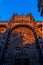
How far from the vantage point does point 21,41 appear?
2541 centimetres

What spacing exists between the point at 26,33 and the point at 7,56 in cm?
577

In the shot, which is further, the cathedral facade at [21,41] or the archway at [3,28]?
the archway at [3,28]

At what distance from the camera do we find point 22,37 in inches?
1037

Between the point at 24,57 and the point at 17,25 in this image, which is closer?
the point at 24,57

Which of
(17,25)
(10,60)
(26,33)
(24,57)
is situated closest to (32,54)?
(24,57)

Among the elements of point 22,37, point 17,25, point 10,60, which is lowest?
point 10,60

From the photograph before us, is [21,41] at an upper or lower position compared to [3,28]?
lower

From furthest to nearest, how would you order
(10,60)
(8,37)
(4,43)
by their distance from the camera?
1. (8,37)
2. (4,43)
3. (10,60)

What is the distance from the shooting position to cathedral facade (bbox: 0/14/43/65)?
22.1 m

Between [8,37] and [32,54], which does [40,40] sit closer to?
[32,54]

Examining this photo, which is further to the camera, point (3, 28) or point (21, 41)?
point (3, 28)

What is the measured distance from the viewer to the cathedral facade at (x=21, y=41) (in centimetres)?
2211

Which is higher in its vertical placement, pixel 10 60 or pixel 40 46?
pixel 40 46

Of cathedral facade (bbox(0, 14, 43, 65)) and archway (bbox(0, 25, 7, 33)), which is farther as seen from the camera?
archway (bbox(0, 25, 7, 33))
